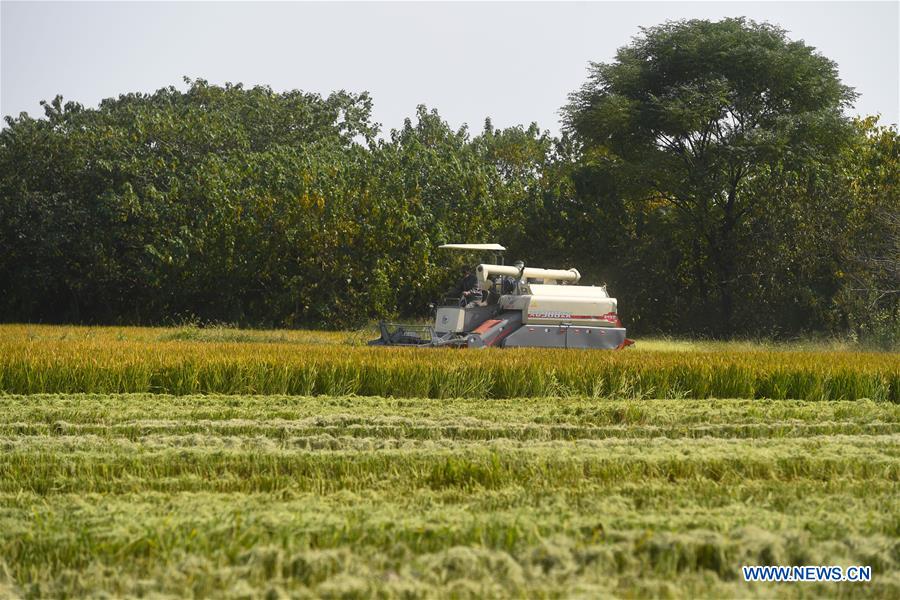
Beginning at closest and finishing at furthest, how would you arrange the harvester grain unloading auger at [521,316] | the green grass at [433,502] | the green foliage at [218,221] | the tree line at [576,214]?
the green grass at [433,502] → the harvester grain unloading auger at [521,316] → the tree line at [576,214] → the green foliage at [218,221]

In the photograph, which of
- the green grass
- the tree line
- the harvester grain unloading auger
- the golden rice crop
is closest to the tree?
the tree line

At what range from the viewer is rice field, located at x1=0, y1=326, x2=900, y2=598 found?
5078 mm

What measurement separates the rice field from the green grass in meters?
0.02

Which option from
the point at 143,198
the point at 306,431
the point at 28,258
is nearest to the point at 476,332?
the point at 306,431

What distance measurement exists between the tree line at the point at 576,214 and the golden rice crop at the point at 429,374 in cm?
1101

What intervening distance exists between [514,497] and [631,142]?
23513 mm

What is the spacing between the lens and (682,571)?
5.18 m

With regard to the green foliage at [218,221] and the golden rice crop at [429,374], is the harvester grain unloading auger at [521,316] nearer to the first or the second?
the golden rice crop at [429,374]

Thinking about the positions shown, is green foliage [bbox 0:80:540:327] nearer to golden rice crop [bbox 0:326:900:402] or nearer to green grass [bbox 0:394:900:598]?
golden rice crop [bbox 0:326:900:402]

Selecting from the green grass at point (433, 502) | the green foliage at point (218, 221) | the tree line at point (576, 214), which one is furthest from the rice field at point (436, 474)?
the green foliage at point (218, 221)

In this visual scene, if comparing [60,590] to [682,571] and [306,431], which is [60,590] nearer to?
[682,571]

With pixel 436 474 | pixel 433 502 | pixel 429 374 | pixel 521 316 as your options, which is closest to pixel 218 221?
pixel 521 316

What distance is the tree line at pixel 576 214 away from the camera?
87.3 ft

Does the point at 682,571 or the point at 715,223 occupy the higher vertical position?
the point at 715,223
